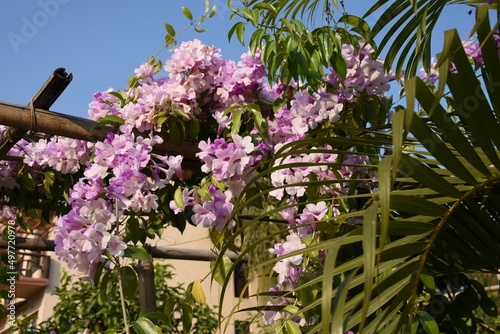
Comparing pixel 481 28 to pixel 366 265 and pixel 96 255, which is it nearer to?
pixel 366 265

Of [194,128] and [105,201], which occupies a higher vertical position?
[194,128]

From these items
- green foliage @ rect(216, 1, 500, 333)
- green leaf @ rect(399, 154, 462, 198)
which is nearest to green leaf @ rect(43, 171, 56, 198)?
green foliage @ rect(216, 1, 500, 333)

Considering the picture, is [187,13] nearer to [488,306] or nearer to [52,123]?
[52,123]

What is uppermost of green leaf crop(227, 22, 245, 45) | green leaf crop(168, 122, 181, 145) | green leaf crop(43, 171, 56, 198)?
green leaf crop(227, 22, 245, 45)

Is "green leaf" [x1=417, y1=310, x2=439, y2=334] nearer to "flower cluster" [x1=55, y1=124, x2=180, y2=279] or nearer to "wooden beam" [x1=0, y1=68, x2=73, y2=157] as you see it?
"flower cluster" [x1=55, y1=124, x2=180, y2=279]

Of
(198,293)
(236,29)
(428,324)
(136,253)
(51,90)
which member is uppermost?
(236,29)

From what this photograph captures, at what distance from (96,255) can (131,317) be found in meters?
3.03

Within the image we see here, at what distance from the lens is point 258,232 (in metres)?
8.21

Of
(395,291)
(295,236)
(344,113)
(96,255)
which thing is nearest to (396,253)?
(395,291)

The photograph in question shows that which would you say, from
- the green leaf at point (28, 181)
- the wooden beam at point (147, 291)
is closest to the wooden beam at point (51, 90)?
the green leaf at point (28, 181)

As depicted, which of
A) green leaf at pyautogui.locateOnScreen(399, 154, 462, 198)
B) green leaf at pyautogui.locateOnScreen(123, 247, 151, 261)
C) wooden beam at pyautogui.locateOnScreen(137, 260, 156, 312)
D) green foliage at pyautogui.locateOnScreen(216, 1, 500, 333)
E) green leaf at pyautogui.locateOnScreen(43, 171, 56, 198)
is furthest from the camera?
wooden beam at pyautogui.locateOnScreen(137, 260, 156, 312)

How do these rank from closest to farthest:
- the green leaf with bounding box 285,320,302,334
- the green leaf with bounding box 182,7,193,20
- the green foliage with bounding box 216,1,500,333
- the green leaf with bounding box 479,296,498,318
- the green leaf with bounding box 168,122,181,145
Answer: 1. the green foliage with bounding box 216,1,500,333
2. the green leaf with bounding box 285,320,302,334
3. the green leaf with bounding box 479,296,498,318
4. the green leaf with bounding box 168,122,181,145
5. the green leaf with bounding box 182,7,193,20

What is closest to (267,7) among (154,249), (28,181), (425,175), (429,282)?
(429,282)

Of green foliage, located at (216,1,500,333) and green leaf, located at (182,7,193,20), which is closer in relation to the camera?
green foliage, located at (216,1,500,333)
